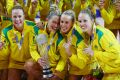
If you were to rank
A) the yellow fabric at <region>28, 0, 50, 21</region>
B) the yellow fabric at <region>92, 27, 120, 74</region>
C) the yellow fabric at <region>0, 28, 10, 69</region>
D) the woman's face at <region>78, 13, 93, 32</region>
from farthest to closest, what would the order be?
1. the yellow fabric at <region>28, 0, 50, 21</region>
2. the yellow fabric at <region>0, 28, 10, 69</region>
3. the woman's face at <region>78, 13, 93, 32</region>
4. the yellow fabric at <region>92, 27, 120, 74</region>

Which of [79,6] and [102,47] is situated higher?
[79,6]

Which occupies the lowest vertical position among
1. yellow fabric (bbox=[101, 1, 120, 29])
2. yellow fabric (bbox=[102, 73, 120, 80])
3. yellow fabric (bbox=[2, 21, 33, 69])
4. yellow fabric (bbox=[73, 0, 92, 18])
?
yellow fabric (bbox=[102, 73, 120, 80])

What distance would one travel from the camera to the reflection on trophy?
3377 millimetres

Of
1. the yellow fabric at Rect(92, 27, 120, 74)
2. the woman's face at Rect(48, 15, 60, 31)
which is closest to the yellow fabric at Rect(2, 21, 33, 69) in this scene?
the woman's face at Rect(48, 15, 60, 31)

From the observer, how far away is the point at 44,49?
3455 mm

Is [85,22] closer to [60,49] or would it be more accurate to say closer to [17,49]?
[60,49]

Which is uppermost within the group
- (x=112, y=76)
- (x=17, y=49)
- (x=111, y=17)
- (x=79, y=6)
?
(x=79, y=6)


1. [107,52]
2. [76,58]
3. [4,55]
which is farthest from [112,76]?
[4,55]

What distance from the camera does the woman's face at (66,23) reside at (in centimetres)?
334

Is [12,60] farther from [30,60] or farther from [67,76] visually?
[67,76]

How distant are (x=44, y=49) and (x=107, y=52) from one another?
0.66 meters

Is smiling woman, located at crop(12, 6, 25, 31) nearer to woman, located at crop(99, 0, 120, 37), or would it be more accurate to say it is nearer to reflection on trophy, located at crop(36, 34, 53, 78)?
reflection on trophy, located at crop(36, 34, 53, 78)

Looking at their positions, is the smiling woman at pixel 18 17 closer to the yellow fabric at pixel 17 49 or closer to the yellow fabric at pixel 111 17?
the yellow fabric at pixel 17 49

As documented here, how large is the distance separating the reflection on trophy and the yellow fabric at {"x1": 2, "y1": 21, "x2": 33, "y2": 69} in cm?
21
